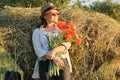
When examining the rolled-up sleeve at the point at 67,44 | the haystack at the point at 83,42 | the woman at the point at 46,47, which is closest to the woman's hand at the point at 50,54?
the woman at the point at 46,47

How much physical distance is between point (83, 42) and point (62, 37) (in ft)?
2.07

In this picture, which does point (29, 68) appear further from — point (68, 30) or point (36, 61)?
point (68, 30)

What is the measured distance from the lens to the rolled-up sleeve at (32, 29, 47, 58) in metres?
5.45

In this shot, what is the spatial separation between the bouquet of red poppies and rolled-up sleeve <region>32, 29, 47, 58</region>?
13 centimetres

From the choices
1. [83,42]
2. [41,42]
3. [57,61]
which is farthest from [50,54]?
[83,42]

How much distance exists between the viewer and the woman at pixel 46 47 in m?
5.40

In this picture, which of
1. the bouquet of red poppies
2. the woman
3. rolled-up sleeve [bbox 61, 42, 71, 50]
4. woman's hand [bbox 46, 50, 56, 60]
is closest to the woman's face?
the woman

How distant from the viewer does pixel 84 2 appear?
20.5 m

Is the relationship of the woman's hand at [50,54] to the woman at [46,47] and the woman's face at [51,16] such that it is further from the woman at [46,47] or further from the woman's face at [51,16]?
the woman's face at [51,16]

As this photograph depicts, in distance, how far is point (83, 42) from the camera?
6.02 metres

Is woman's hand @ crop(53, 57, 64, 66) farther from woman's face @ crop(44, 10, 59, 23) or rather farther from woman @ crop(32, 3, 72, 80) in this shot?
woman's face @ crop(44, 10, 59, 23)

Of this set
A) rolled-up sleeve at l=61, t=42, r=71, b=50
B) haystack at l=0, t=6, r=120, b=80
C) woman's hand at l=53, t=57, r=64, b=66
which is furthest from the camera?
haystack at l=0, t=6, r=120, b=80

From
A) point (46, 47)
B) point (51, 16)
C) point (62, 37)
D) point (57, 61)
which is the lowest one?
point (57, 61)

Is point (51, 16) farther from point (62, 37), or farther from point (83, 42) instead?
point (83, 42)
